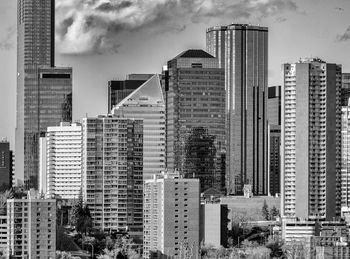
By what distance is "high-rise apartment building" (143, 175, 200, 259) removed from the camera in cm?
11350

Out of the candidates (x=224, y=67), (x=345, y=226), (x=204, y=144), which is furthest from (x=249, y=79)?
(x=345, y=226)

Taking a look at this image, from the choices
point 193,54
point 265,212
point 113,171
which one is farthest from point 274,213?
point 193,54

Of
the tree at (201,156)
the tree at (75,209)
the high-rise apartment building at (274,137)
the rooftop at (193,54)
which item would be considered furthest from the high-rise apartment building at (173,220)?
the high-rise apartment building at (274,137)

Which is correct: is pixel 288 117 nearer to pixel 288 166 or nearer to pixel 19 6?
pixel 288 166

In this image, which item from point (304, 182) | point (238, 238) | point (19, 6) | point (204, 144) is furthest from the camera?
point (19, 6)

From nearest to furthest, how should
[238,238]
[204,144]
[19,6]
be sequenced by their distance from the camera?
1. [238,238]
2. [204,144]
3. [19,6]

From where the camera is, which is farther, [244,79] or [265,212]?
[244,79]

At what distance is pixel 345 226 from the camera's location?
128 m

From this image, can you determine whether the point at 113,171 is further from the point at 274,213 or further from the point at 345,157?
the point at 345,157

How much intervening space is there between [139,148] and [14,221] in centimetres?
2835

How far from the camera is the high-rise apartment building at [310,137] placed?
5290 inches

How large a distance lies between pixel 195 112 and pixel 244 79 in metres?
19.0

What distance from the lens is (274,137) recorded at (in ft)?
530

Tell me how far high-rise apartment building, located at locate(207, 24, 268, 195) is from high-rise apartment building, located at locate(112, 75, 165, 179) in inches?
819
